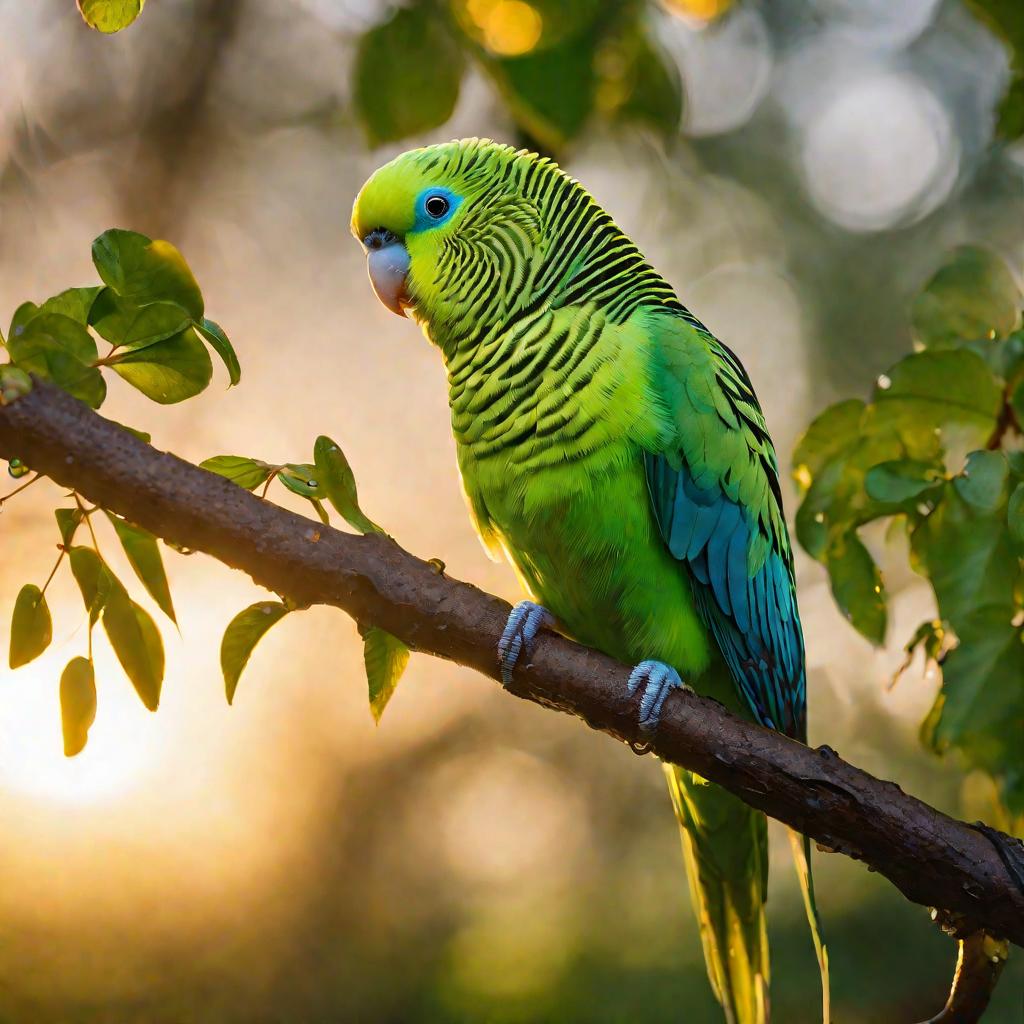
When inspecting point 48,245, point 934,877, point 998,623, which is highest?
point 48,245

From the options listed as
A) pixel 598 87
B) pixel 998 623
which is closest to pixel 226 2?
pixel 598 87

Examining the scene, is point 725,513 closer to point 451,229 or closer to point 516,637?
point 516,637

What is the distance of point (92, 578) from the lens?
5.08 ft

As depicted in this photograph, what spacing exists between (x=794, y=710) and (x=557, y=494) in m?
0.76

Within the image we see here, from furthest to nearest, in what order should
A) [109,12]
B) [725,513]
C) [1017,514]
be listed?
[725,513], [1017,514], [109,12]

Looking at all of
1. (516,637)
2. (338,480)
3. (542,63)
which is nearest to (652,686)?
(516,637)

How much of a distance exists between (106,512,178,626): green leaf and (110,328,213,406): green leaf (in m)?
0.19

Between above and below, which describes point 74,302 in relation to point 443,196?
below

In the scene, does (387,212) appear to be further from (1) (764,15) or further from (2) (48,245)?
(1) (764,15)

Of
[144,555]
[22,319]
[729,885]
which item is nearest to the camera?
[22,319]

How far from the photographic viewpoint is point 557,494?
2.20 m

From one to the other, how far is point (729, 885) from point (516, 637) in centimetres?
110

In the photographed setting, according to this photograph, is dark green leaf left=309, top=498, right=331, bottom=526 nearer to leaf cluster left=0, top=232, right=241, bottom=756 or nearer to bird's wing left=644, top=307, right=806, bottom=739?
leaf cluster left=0, top=232, right=241, bottom=756

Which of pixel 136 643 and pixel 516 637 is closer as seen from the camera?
pixel 136 643
